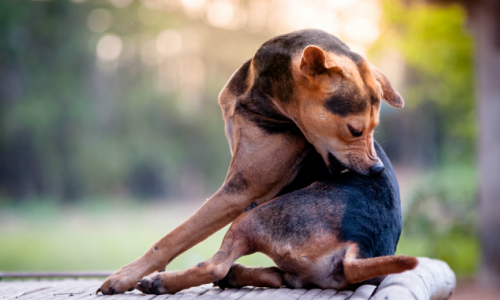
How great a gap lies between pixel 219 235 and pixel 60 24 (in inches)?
436

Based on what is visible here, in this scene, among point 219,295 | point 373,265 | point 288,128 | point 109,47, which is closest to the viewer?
point 373,265

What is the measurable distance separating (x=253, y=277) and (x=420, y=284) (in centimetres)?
91

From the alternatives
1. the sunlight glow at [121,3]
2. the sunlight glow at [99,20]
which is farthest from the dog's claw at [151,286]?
the sunlight glow at [121,3]

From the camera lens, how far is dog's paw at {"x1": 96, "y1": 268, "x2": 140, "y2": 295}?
2.58 metres

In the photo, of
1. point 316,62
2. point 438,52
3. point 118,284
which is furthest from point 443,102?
point 118,284

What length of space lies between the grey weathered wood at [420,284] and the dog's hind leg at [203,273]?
2.38 feet

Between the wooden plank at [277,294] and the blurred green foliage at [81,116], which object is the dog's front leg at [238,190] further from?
the blurred green foliage at [81,116]

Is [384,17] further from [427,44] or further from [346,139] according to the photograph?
[346,139]

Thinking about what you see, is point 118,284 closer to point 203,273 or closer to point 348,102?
point 203,273

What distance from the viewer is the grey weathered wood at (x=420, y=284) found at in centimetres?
226

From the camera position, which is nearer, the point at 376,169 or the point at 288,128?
the point at 376,169

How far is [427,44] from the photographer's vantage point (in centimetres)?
1003

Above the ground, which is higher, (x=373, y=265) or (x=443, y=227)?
(x=373, y=265)

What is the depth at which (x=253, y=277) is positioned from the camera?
272cm
